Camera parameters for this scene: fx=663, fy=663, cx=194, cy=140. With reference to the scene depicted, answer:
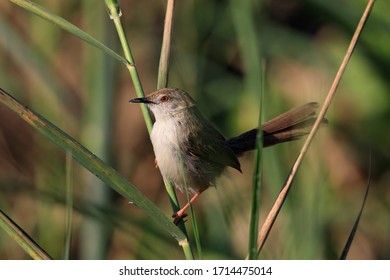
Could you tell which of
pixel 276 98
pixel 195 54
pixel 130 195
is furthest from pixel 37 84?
pixel 130 195

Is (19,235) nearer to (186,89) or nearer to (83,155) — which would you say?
(83,155)

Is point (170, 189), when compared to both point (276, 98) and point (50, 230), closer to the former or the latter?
point (276, 98)

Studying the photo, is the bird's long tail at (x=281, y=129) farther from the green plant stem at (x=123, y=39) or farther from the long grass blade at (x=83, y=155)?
the long grass blade at (x=83, y=155)

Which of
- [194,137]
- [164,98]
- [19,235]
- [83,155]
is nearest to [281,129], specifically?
[194,137]

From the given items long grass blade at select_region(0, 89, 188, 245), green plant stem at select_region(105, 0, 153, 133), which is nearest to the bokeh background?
green plant stem at select_region(105, 0, 153, 133)

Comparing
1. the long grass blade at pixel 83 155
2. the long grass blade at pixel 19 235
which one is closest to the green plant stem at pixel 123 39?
the long grass blade at pixel 83 155

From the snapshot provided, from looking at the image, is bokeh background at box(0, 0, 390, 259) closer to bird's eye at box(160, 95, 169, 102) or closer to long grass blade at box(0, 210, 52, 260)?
bird's eye at box(160, 95, 169, 102)
